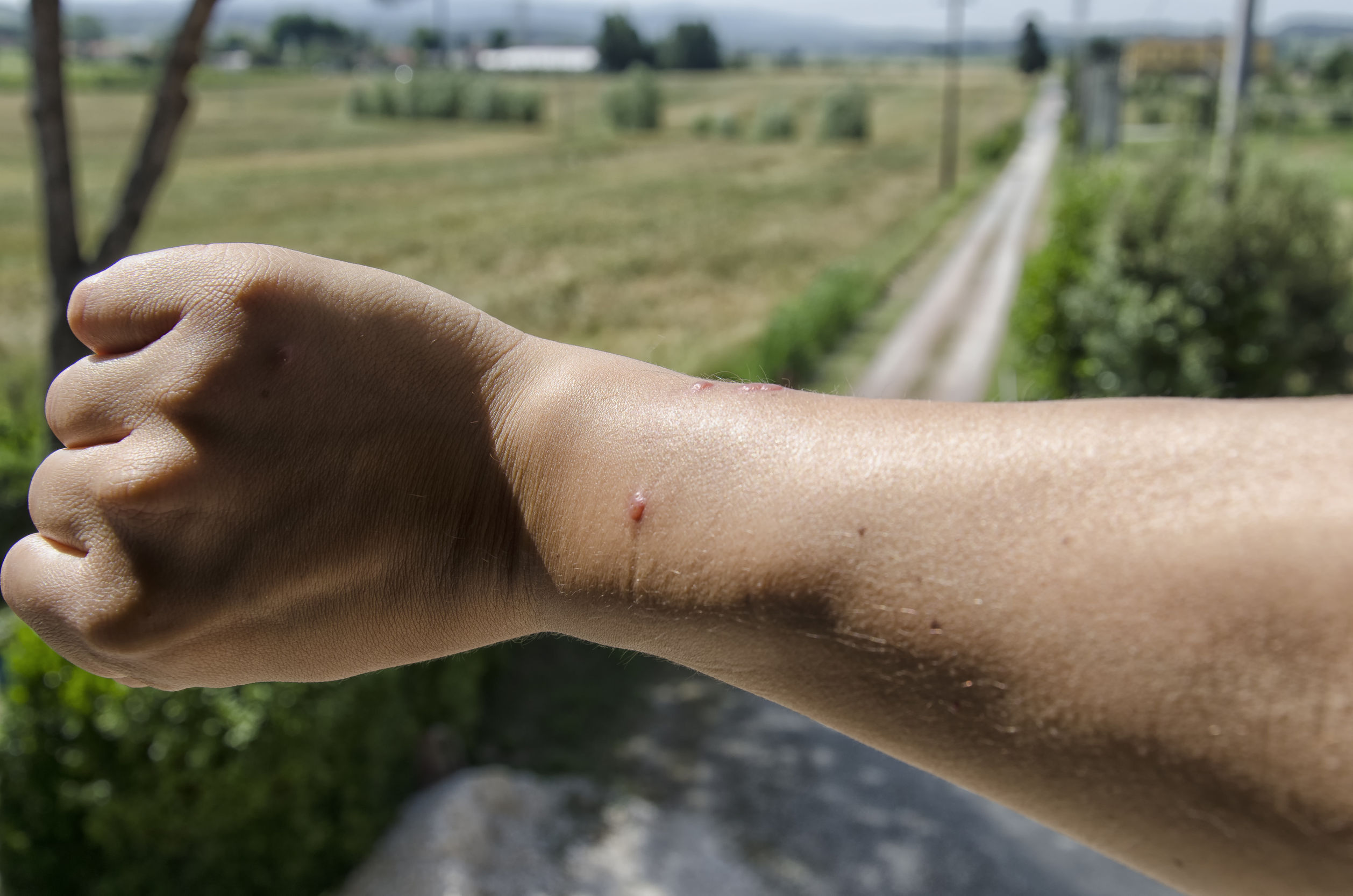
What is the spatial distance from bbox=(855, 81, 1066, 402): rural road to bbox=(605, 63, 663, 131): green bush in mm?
36406

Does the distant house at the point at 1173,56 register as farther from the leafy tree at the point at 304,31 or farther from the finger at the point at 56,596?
the leafy tree at the point at 304,31

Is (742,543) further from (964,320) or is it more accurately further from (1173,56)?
(1173,56)

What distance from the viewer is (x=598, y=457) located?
117 cm

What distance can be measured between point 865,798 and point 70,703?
12.4 ft

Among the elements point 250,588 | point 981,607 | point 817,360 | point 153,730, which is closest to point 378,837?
point 153,730

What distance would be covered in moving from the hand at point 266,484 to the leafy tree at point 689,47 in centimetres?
7307

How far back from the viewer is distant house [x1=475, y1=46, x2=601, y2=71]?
198ft

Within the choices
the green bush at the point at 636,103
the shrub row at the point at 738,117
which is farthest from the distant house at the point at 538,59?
the shrub row at the point at 738,117

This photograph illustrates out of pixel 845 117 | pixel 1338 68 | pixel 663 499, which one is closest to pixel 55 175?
pixel 663 499

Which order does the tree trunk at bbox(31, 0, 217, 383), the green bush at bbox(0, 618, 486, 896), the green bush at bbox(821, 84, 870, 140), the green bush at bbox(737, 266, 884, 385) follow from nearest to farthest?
the green bush at bbox(0, 618, 486, 896), the tree trunk at bbox(31, 0, 217, 383), the green bush at bbox(737, 266, 884, 385), the green bush at bbox(821, 84, 870, 140)

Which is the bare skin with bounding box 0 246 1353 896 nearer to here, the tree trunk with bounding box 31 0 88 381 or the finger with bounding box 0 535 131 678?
the finger with bounding box 0 535 131 678

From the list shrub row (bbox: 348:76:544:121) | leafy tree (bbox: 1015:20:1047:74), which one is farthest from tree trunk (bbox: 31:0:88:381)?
shrub row (bbox: 348:76:544:121)

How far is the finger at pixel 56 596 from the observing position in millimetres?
1103

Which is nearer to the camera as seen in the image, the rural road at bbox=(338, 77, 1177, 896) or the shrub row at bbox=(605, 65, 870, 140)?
the rural road at bbox=(338, 77, 1177, 896)
